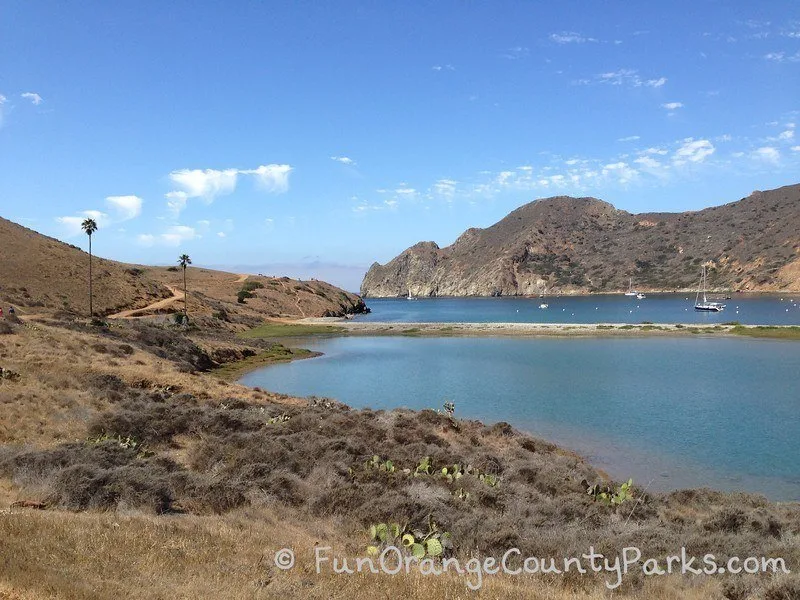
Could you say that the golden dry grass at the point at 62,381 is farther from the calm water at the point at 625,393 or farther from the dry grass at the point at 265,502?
the calm water at the point at 625,393

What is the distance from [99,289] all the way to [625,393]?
72501mm

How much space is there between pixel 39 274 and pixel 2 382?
207ft

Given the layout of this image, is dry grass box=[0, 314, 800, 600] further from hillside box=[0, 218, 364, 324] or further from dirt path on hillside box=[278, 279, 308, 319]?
dirt path on hillside box=[278, 279, 308, 319]

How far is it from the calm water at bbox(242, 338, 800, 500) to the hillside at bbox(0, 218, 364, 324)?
3081 centimetres

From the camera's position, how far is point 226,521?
10609 millimetres

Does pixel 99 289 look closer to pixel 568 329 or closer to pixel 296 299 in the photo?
pixel 296 299

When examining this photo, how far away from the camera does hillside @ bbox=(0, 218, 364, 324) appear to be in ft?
226

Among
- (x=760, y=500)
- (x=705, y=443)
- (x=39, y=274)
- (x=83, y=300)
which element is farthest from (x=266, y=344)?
(x=760, y=500)

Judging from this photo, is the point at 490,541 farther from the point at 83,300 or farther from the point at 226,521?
the point at 83,300

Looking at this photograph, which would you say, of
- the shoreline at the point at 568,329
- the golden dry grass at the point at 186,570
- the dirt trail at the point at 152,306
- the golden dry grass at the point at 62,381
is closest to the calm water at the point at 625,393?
the shoreline at the point at 568,329

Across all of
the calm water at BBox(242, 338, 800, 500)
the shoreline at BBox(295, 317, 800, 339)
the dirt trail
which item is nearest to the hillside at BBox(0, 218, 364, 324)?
the dirt trail

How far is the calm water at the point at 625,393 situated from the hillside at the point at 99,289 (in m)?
30.8

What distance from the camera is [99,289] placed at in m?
80.1

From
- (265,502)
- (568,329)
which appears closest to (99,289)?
(568,329)
